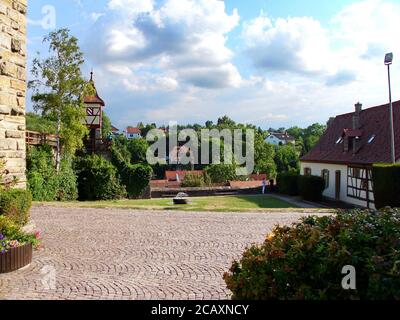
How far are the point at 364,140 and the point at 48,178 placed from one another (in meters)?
21.2

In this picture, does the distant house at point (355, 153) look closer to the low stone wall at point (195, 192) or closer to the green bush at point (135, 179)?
the low stone wall at point (195, 192)

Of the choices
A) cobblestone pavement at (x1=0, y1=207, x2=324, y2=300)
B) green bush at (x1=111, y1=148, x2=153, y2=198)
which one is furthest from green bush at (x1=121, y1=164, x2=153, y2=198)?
cobblestone pavement at (x1=0, y1=207, x2=324, y2=300)

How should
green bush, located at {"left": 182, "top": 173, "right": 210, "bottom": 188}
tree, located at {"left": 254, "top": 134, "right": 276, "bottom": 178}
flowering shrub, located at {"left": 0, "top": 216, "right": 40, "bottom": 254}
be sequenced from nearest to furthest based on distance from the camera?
flowering shrub, located at {"left": 0, "top": 216, "right": 40, "bottom": 254} → green bush, located at {"left": 182, "top": 173, "right": 210, "bottom": 188} → tree, located at {"left": 254, "top": 134, "right": 276, "bottom": 178}

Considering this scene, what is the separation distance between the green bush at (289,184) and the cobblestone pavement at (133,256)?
17.2 m

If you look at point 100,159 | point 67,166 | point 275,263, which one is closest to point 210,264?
point 275,263

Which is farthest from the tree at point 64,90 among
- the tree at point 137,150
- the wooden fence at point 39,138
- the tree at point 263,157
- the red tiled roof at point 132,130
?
the red tiled roof at point 132,130

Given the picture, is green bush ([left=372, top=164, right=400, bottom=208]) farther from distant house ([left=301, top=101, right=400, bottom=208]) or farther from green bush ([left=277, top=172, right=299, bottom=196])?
green bush ([left=277, top=172, right=299, bottom=196])

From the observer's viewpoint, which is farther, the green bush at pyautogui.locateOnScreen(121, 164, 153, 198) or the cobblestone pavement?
the green bush at pyautogui.locateOnScreen(121, 164, 153, 198)

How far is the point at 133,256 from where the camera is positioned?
25.2 ft

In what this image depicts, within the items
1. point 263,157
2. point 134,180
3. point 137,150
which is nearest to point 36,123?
point 134,180

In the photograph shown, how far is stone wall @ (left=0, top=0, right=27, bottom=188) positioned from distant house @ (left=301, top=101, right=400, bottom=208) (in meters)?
20.0

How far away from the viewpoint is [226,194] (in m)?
30.9

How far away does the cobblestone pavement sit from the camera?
5613 mm
